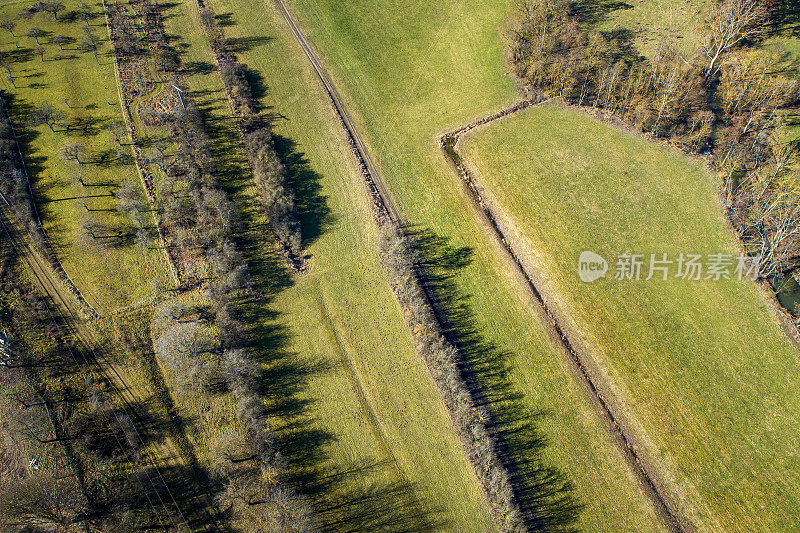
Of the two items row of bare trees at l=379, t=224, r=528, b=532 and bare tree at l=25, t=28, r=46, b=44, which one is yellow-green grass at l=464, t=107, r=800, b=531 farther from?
bare tree at l=25, t=28, r=46, b=44

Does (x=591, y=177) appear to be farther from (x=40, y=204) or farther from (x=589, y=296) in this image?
(x=40, y=204)

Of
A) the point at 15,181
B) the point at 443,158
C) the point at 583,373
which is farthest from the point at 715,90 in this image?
the point at 15,181

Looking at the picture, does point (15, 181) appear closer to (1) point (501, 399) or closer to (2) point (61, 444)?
(2) point (61, 444)

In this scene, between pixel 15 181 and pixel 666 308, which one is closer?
pixel 666 308

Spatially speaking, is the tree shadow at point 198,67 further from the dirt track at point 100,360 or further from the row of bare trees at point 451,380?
the row of bare trees at point 451,380

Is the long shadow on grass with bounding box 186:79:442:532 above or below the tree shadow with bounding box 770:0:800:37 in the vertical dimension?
below

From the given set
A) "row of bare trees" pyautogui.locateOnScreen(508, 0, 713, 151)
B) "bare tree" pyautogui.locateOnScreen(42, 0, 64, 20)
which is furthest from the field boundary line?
"bare tree" pyautogui.locateOnScreen(42, 0, 64, 20)

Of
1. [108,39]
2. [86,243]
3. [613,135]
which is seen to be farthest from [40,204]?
[613,135]
